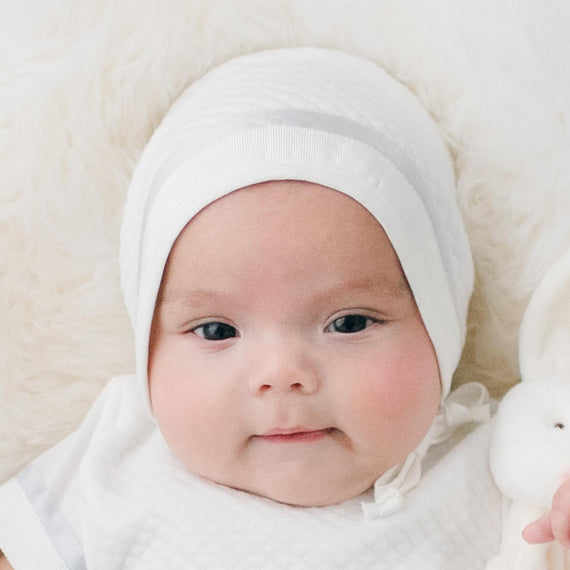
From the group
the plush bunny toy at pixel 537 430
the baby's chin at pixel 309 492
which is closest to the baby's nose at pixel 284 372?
the baby's chin at pixel 309 492

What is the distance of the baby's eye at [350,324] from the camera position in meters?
1.26

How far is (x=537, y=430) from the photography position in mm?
1306

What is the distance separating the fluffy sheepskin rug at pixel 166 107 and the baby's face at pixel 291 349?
0.24m

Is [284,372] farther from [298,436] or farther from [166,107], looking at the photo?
[166,107]

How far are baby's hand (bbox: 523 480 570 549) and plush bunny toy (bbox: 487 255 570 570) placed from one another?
0.12 metres

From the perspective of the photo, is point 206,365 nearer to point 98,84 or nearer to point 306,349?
point 306,349

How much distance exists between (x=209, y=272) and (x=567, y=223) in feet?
1.77

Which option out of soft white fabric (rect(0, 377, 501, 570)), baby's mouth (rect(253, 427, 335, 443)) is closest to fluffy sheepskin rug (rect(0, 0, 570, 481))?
soft white fabric (rect(0, 377, 501, 570))

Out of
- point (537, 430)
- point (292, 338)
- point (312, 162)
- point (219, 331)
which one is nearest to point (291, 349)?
point (292, 338)

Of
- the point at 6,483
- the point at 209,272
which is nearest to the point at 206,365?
the point at 209,272

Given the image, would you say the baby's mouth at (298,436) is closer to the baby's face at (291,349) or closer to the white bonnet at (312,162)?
the baby's face at (291,349)

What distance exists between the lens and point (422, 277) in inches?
49.8

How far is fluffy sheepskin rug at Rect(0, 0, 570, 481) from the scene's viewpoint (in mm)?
1372

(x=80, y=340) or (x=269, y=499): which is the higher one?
(x=80, y=340)
